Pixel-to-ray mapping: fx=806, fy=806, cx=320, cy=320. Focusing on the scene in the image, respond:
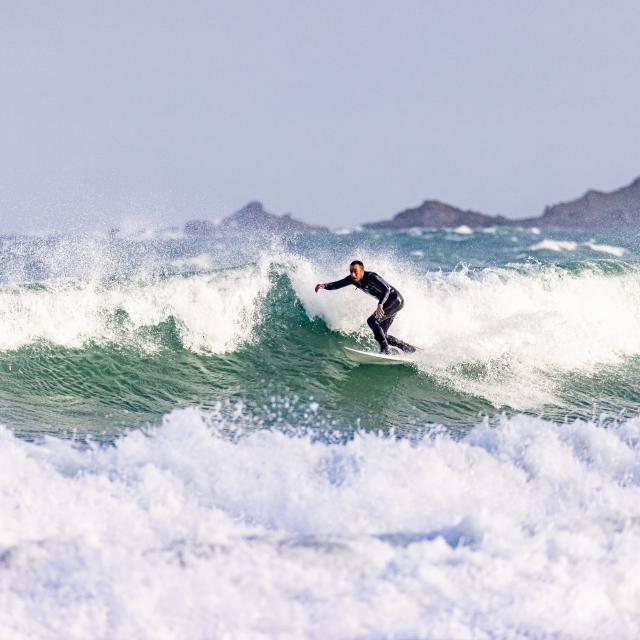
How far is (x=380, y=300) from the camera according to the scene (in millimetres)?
11359

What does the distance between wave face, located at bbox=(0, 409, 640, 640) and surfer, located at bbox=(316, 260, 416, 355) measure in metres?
4.56

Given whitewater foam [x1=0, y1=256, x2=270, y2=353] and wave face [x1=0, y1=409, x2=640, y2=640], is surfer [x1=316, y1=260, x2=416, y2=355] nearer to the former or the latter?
whitewater foam [x1=0, y1=256, x2=270, y2=353]

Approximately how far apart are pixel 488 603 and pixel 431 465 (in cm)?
173

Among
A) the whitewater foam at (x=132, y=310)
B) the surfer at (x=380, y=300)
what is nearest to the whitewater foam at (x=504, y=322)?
the surfer at (x=380, y=300)

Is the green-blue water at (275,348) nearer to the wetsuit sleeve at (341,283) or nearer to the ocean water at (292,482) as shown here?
the ocean water at (292,482)

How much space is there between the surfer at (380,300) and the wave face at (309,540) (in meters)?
4.56

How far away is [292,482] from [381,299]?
571cm

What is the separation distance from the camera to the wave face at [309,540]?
177 inches

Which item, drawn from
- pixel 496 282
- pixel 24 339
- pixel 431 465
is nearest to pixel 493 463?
pixel 431 465

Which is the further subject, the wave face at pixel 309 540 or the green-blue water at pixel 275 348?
the green-blue water at pixel 275 348

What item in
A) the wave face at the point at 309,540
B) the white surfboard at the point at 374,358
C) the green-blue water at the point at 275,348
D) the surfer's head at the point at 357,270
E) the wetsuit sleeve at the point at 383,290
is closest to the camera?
the wave face at the point at 309,540

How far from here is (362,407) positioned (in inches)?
378

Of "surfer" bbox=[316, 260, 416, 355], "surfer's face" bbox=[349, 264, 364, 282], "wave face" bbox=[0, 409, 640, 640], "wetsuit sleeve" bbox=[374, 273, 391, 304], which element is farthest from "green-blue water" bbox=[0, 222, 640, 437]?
"wave face" bbox=[0, 409, 640, 640]

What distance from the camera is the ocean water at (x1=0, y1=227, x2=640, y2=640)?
4562 millimetres
